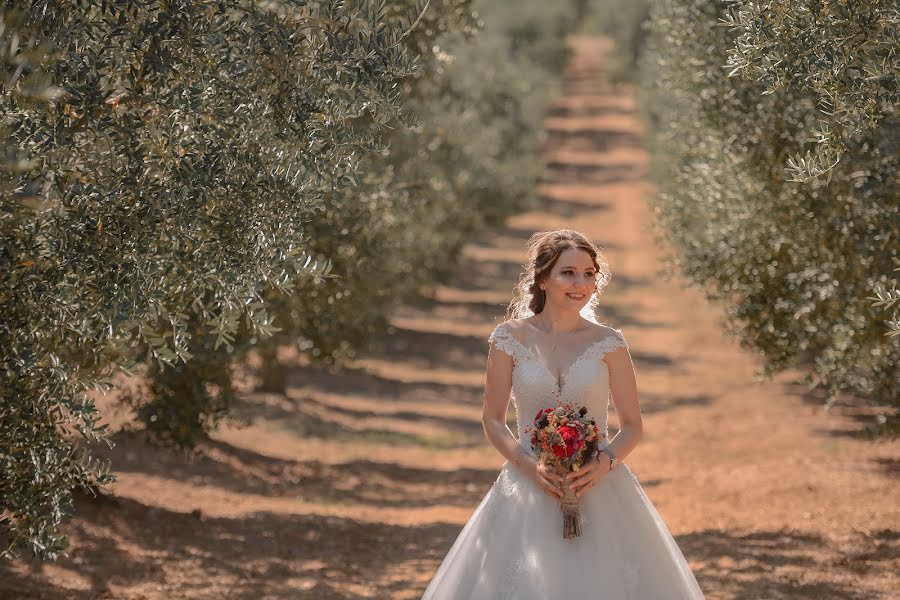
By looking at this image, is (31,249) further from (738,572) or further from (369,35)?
(738,572)

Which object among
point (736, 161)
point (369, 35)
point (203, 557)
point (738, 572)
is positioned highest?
point (736, 161)

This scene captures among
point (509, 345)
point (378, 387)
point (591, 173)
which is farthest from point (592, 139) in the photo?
point (509, 345)

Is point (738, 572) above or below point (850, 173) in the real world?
below

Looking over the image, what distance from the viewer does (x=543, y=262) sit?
7078mm

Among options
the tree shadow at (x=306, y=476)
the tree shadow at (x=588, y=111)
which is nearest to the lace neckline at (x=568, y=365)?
the tree shadow at (x=306, y=476)

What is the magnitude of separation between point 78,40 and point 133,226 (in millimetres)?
1169

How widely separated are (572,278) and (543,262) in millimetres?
236

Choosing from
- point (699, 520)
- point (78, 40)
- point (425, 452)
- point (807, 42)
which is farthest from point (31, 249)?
point (425, 452)

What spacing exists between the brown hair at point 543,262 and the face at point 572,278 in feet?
0.14

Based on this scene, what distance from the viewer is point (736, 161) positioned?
12.6 meters

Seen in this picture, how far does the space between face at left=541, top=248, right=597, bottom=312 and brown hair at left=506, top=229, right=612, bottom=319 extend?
43mm

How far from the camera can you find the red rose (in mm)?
6539

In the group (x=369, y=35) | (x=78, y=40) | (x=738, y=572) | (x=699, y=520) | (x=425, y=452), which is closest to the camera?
(x=78, y=40)

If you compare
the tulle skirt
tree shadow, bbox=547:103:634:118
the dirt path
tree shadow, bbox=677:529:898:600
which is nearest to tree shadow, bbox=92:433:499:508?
the dirt path
